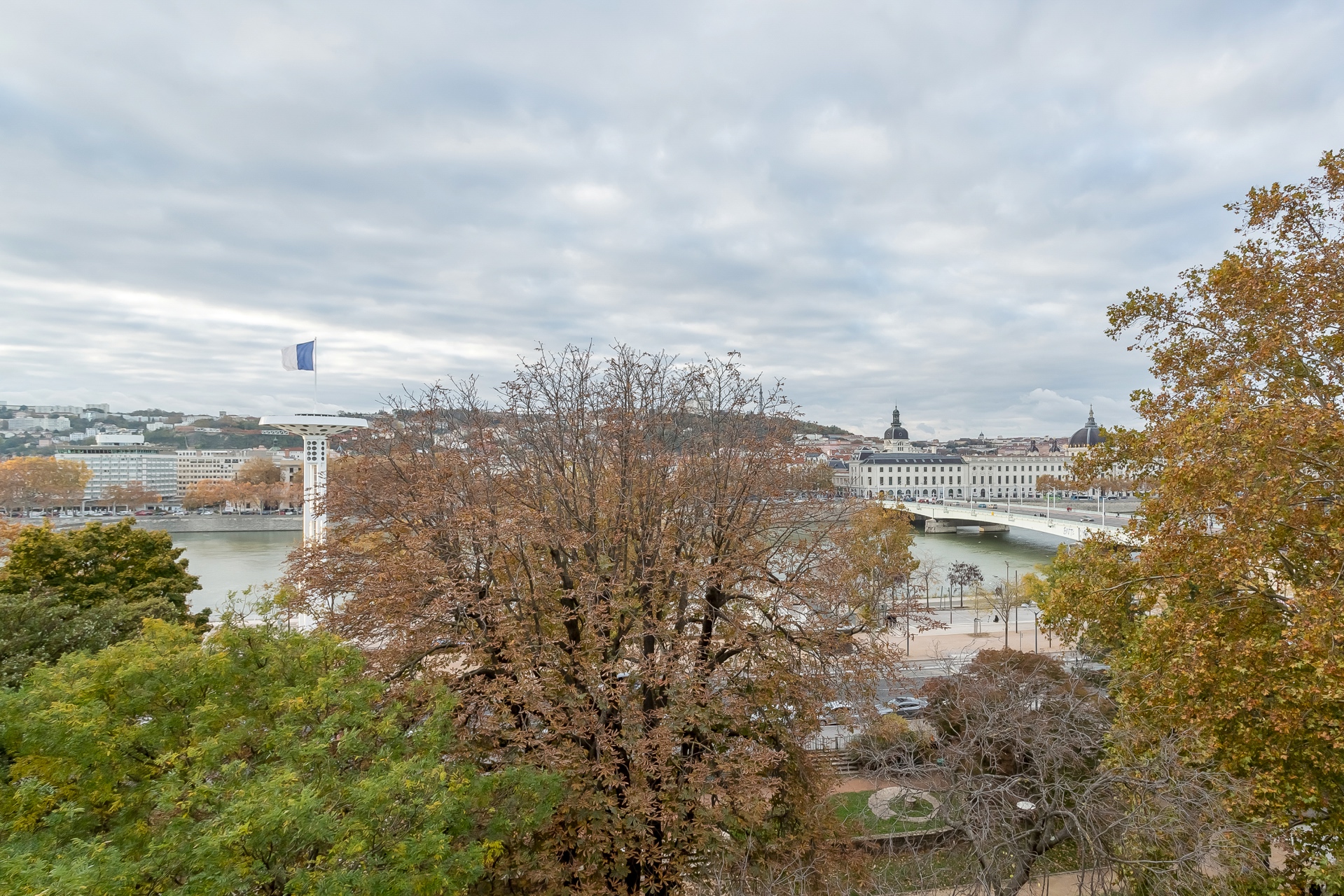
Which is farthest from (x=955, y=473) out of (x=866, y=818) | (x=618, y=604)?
(x=618, y=604)

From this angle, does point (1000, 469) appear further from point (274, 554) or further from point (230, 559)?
point (230, 559)

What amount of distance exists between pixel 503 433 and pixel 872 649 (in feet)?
24.6

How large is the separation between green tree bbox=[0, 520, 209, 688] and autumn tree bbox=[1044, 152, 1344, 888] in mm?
16179

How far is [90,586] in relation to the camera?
53.3 feet

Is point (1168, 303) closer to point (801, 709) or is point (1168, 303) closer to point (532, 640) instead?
point (801, 709)

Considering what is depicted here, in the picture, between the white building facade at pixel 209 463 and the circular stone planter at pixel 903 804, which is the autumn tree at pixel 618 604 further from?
the white building facade at pixel 209 463

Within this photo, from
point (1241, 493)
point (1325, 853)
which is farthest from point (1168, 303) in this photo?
point (1325, 853)

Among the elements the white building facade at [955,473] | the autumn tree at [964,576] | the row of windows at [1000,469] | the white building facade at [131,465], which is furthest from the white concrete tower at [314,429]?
the white building facade at [131,465]

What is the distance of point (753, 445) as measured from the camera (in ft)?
35.3

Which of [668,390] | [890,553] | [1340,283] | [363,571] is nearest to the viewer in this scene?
[1340,283]

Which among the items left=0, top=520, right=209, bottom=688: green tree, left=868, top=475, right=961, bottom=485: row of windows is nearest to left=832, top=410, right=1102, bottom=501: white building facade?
left=868, top=475, right=961, bottom=485: row of windows

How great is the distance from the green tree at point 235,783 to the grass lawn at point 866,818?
25.7ft

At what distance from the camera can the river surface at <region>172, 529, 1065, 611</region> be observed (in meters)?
35.0

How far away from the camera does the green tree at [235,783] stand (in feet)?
16.0
